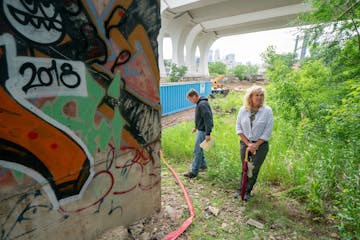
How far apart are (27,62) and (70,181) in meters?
1.04

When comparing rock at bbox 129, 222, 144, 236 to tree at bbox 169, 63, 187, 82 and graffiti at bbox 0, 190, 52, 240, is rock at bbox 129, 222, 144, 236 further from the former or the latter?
tree at bbox 169, 63, 187, 82

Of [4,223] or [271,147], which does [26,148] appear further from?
[271,147]

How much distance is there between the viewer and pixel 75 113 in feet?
5.61

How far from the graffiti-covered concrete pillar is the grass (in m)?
1.19

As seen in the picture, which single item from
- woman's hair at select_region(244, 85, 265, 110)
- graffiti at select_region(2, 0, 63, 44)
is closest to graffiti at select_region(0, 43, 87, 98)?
graffiti at select_region(2, 0, 63, 44)

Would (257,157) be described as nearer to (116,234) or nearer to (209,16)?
(116,234)

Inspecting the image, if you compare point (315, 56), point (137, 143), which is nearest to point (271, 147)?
point (315, 56)

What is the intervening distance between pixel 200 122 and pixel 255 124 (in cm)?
132

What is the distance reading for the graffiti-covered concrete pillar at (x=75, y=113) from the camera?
1.36 meters

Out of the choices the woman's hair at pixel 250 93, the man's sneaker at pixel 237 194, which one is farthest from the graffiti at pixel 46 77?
the man's sneaker at pixel 237 194

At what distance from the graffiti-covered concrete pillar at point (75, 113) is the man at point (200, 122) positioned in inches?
60.6

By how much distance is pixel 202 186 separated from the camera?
149 inches

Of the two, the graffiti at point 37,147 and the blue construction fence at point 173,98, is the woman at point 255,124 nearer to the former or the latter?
the graffiti at point 37,147

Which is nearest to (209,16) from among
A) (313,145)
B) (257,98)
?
(313,145)
